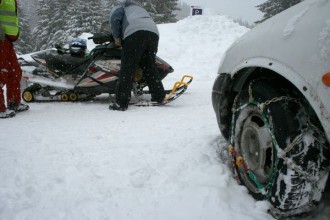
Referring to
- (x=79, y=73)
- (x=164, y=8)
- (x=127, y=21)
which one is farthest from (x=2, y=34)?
(x=164, y=8)

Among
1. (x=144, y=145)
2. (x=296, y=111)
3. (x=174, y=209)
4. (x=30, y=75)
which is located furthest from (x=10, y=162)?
(x=30, y=75)

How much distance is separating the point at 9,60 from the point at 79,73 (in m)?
1.25

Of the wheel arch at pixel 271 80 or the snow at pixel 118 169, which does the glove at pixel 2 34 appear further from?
the wheel arch at pixel 271 80

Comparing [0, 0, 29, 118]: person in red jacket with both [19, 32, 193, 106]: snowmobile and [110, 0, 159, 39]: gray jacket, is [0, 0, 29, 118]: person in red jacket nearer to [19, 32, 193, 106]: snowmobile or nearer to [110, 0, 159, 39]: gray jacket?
[19, 32, 193, 106]: snowmobile

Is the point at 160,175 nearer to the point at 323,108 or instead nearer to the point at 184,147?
the point at 184,147

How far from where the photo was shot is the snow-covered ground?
1.85 m

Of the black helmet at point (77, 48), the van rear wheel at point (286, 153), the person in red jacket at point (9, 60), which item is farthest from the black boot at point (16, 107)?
the van rear wheel at point (286, 153)

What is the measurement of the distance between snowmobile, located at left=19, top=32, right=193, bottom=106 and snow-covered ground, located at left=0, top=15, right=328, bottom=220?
929mm

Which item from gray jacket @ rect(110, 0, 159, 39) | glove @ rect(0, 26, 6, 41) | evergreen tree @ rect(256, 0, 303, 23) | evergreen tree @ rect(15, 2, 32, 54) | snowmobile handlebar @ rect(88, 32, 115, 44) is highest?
gray jacket @ rect(110, 0, 159, 39)

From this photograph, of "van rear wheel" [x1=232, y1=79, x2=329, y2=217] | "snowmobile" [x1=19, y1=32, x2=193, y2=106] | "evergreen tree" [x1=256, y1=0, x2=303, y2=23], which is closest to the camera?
"van rear wheel" [x1=232, y1=79, x2=329, y2=217]

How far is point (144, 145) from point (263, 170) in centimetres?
126

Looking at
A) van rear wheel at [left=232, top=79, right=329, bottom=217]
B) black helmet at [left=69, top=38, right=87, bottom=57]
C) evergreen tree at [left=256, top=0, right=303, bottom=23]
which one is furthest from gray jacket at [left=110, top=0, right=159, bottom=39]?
evergreen tree at [left=256, top=0, right=303, bottom=23]

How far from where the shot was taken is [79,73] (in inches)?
210

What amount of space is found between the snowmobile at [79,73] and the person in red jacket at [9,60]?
100 cm
